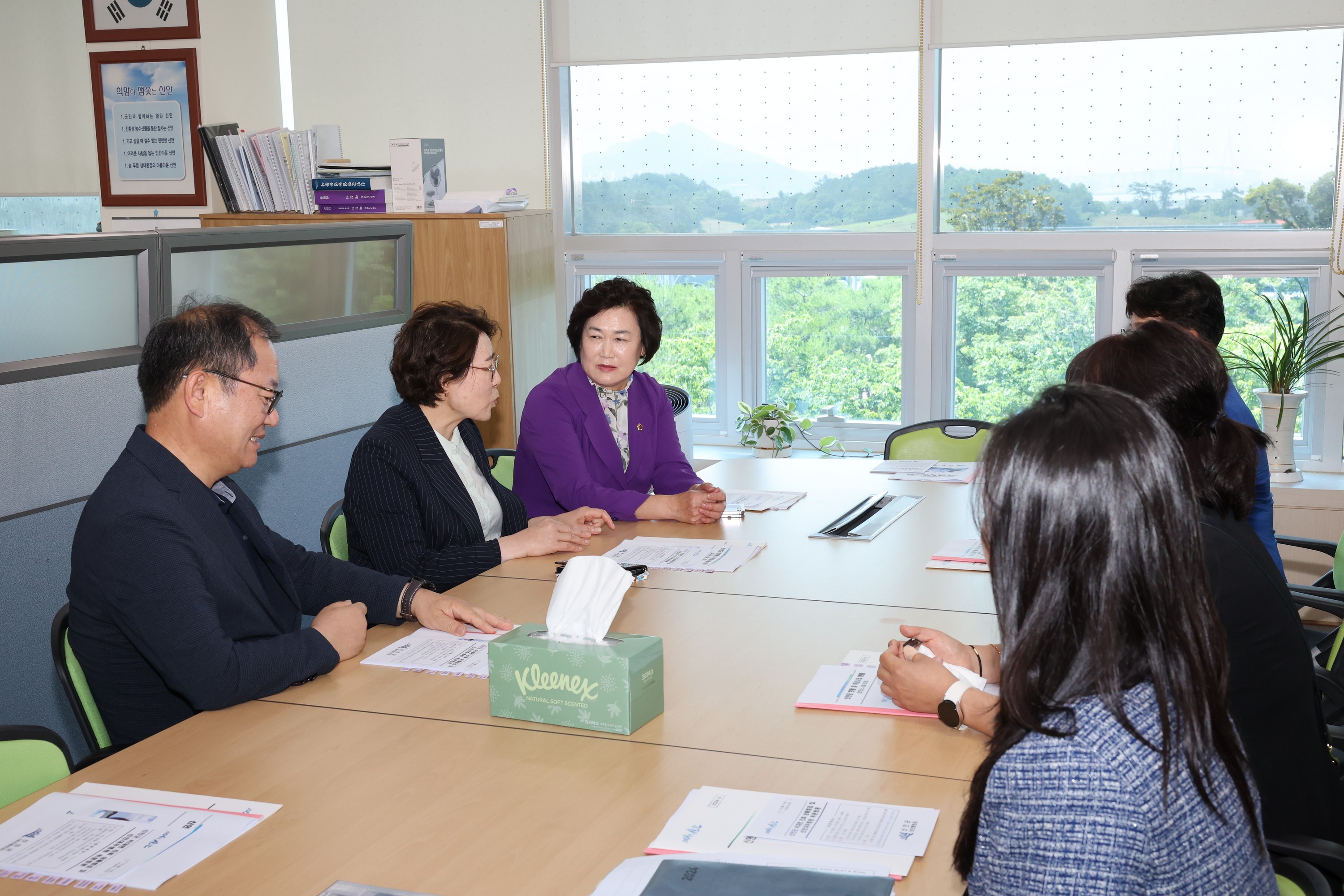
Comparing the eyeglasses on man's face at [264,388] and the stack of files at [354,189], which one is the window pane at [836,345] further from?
the eyeglasses on man's face at [264,388]

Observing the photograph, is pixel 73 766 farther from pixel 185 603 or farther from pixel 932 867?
pixel 932 867

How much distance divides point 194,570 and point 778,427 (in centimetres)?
338

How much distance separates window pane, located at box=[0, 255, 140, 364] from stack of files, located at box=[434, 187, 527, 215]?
1.77 m

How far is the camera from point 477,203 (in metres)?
4.35

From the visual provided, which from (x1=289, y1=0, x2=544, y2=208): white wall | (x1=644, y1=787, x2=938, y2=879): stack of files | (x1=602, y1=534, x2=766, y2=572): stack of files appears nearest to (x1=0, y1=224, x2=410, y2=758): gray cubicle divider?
(x1=602, y1=534, x2=766, y2=572): stack of files

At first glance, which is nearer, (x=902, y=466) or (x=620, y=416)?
(x=620, y=416)

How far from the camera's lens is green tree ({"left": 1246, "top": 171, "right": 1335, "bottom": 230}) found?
4.29 meters

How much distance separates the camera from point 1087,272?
4598 mm

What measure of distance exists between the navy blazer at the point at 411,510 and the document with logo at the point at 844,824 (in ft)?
4.13

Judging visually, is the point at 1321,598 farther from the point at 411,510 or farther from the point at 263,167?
the point at 263,167

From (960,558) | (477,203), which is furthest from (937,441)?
(477,203)

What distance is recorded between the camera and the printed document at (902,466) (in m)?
3.50

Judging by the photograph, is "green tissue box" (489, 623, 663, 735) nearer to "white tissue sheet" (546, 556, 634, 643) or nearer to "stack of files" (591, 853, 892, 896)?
"white tissue sheet" (546, 556, 634, 643)

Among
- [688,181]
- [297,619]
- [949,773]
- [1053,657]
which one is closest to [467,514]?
[297,619]
